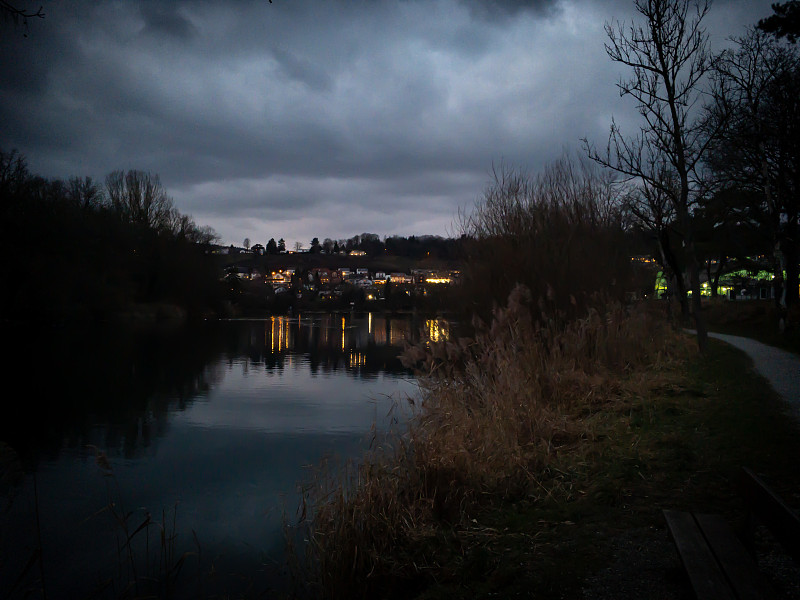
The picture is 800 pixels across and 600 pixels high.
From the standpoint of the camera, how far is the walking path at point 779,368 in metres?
8.54

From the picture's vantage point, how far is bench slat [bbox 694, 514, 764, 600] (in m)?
2.81

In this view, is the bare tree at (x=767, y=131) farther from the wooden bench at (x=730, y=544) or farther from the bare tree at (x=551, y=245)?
the wooden bench at (x=730, y=544)

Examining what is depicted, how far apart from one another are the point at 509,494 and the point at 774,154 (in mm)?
18866

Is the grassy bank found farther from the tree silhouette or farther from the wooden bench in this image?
the tree silhouette

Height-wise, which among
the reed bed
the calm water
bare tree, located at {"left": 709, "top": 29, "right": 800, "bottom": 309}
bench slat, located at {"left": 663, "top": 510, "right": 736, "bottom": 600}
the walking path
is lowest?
the calm water

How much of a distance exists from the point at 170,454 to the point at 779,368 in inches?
448

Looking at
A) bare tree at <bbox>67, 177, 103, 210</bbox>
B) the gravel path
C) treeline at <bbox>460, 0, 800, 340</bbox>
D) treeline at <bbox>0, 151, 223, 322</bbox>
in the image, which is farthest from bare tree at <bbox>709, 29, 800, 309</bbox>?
bare tree at <bbox>67, 177, 103, 210</bbox>

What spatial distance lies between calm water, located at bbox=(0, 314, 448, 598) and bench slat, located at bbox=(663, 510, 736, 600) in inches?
144

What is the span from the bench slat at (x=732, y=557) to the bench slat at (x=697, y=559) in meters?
0.03

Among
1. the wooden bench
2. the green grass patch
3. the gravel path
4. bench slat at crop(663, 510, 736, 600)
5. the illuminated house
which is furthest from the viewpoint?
the illuminated house

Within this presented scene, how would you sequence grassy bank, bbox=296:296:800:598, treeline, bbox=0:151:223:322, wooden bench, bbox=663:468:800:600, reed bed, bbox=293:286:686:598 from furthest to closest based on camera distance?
treeline, bbox=0:151:223:322, reed bed, bbox=293:286:686:598, grassy bank, bbox=296:296:800:598, wooden bench, bbox=663:468:800:600

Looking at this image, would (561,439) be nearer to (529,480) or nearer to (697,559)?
(529,480)

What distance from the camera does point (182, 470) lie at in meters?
9.37

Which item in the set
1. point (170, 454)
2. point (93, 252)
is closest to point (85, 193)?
point (93, 252)
